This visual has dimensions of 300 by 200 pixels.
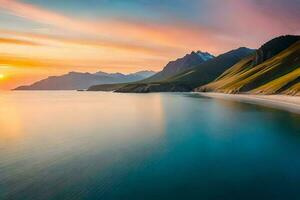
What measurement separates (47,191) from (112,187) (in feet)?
17.6

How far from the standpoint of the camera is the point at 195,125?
71125 mm

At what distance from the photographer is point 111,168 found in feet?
108

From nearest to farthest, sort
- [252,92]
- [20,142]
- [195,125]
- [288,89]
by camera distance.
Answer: [20,142]
[195,125]
[288,89]
[252,92]

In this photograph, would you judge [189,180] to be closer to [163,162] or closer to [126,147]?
[163,162]

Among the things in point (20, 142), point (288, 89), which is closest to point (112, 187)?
point (20, 142)

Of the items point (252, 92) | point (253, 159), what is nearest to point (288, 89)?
point (252, 92)

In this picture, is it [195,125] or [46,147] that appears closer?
[46,147]

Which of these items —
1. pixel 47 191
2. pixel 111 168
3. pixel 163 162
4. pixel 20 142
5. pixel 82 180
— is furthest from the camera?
pixel 20 142

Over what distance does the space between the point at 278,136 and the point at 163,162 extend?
90.1ft

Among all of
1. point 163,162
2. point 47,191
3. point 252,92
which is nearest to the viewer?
point 47,191

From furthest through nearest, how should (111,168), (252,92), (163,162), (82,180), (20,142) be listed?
(252,92), (20,142), (163,162), (111,168), (82,180)

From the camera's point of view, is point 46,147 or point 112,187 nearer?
point 112,187

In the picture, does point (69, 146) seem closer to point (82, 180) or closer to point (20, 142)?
point (20, 142)

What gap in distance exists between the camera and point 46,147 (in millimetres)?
45906
